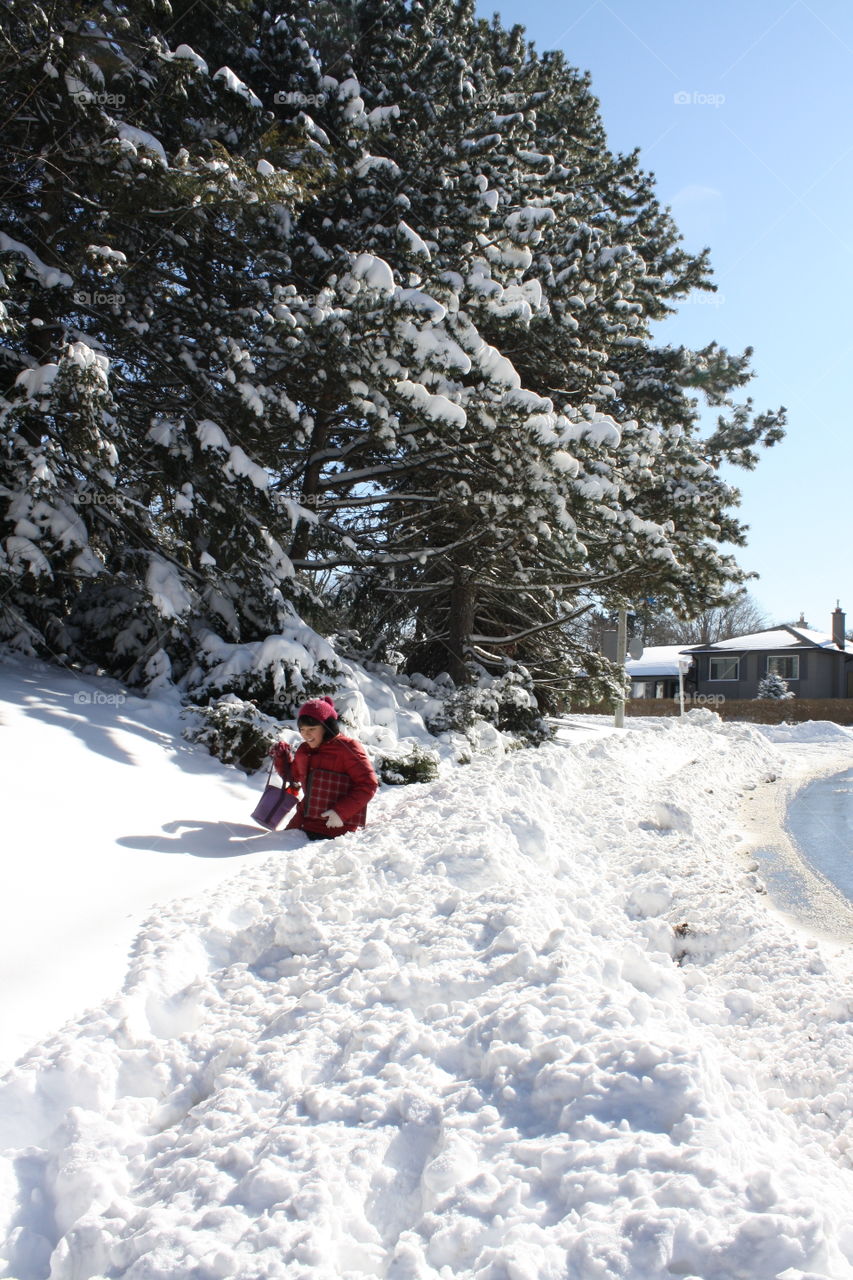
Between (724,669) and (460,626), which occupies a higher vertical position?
(724,669)

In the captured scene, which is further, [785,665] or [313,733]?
[785,665]

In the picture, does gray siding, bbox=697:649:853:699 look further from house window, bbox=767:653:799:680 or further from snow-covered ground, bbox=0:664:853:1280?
snow-covered ground, bbox=0:664:853:1280

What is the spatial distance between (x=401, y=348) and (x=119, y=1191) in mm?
8373

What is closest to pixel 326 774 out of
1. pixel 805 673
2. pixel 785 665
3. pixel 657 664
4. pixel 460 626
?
pixel 460 626

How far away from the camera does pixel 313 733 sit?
19.6 ft

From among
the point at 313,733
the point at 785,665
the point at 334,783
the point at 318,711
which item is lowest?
the point at 334,783

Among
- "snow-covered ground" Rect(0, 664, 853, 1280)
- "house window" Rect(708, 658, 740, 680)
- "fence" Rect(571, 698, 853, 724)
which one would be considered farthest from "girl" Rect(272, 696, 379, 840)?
"house window" Rect(708, 658, 740, 680)

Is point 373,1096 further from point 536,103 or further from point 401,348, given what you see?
point 536,103

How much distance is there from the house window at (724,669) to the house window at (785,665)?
2174 mm

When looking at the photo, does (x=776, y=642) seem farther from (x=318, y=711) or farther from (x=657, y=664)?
(x=318, y=711)

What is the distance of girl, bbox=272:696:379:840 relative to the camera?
5.96m

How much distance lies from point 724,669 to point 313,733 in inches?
1831

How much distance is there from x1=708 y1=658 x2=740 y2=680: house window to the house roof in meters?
1.01

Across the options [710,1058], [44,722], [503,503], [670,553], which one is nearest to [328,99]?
[503,503]
